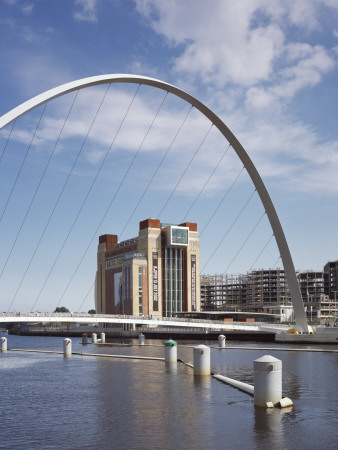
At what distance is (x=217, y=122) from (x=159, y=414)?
42.6 m

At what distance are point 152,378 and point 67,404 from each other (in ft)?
24.0

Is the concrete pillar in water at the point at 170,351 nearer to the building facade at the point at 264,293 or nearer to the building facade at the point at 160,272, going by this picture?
the building facade at the point at 160,272

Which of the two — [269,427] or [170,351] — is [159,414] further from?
[170,351]

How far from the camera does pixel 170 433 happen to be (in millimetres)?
12297

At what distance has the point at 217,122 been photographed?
54562 millimetres

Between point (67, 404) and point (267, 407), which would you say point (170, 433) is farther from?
point (67, 404)

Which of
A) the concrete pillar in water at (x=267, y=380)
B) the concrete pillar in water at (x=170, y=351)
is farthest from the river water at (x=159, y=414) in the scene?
the concrete pillar in water at (x=170, y=351)

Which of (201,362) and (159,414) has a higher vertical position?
(201,362)

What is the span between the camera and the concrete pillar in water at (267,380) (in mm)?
14430

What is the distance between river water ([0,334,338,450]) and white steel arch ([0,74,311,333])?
17.5 meters

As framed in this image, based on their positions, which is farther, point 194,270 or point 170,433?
point 194,270

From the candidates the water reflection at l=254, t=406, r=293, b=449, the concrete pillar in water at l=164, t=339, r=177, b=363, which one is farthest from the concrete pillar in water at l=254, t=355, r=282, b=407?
the concrete pillar in water at l=164, t=339, r=177, b=363

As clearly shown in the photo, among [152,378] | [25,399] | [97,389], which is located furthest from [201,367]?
[25,399]

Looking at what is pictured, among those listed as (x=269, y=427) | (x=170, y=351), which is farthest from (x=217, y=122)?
(x=269, y=427)
